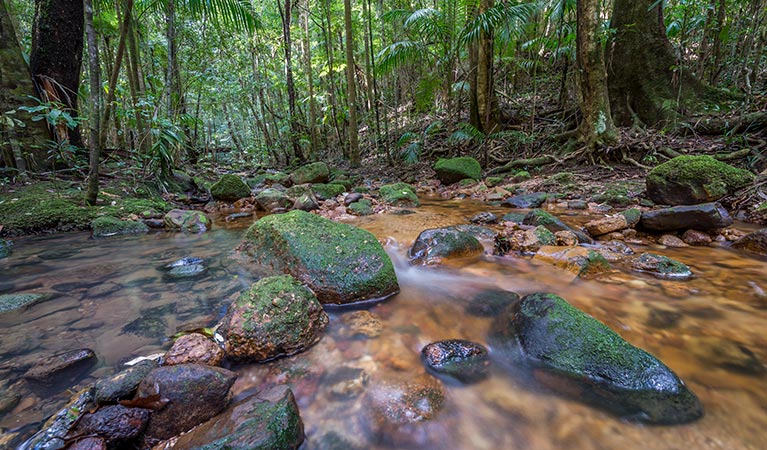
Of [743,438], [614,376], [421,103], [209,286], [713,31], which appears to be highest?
[713,31]

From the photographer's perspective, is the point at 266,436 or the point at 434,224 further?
the point at 434,224

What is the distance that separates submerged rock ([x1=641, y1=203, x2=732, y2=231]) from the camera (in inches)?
151

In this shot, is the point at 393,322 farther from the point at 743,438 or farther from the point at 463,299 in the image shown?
the point at 743,438

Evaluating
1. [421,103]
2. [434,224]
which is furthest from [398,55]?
[434,224]

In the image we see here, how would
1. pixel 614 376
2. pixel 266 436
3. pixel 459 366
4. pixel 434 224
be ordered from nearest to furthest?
pixel 266 436, pixel 614 376, pixel 459 366, pixel 434 224

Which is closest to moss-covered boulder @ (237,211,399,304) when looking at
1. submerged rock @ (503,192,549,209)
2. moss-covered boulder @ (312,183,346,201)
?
submerged rock @ (503,192,549,209)

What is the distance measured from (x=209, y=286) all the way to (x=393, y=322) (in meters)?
1.86

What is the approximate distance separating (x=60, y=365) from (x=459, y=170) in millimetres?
8402

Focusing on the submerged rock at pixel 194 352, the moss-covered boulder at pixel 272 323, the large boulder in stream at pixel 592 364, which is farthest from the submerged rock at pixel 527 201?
the submerged rock at pixel 194 352

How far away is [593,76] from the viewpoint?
24.3ft

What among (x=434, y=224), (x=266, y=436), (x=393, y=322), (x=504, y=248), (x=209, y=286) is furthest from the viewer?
(x=434, y=224)

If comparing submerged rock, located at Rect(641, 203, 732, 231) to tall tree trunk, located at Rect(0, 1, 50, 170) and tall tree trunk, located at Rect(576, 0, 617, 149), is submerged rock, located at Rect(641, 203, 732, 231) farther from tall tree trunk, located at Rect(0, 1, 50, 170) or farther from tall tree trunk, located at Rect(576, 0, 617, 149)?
tall tree trunk, located at Rect(0, 1, 50, 170)

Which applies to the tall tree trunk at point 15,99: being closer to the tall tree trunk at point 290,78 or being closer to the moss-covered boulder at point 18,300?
the moss-covered boulder at point 18,300

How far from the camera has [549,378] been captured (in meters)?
1.92
